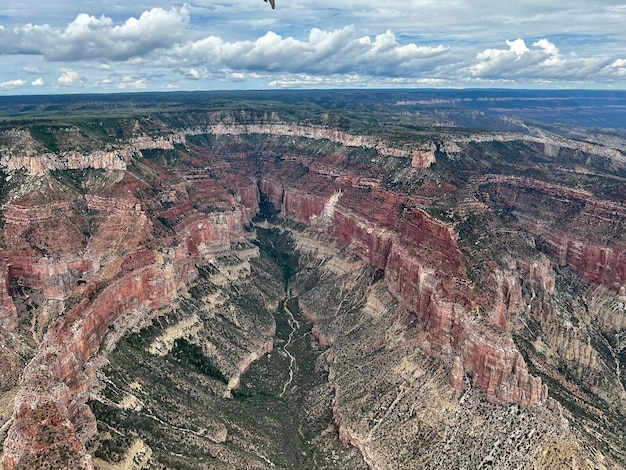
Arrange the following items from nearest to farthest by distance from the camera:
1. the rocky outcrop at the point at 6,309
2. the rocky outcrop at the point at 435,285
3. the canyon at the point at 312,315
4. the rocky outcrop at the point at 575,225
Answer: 1. the canyon at the point at 312,315
2. the rocky outcrop at the point at 435,285
3. the rocky outcrop at the point at 6,309
4. the rocky outcrop at the point at 575,225

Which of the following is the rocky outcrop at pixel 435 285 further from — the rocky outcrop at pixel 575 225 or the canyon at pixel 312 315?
the rocky outcrop at pixel 575 225

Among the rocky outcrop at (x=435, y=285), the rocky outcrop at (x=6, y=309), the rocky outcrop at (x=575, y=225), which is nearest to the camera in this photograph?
the rocky outcrop at (x=435, y=285)

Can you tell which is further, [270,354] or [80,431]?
[270,354]

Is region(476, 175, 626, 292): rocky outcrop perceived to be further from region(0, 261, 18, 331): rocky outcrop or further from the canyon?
region(0, 261, 18, 331): rocky outcrop

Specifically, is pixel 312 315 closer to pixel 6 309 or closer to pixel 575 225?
pixel 6 309

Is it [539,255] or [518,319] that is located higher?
[539,255]

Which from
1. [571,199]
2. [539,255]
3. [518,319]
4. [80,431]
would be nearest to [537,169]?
[571,199]

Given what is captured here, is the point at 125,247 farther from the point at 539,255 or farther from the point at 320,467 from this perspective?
the point at 539,255

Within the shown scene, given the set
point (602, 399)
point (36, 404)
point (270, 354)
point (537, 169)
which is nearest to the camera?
point (36, 404)

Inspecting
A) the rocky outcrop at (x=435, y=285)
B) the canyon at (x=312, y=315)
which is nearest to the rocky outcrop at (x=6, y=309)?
the canyon at (x=312, y=315)
